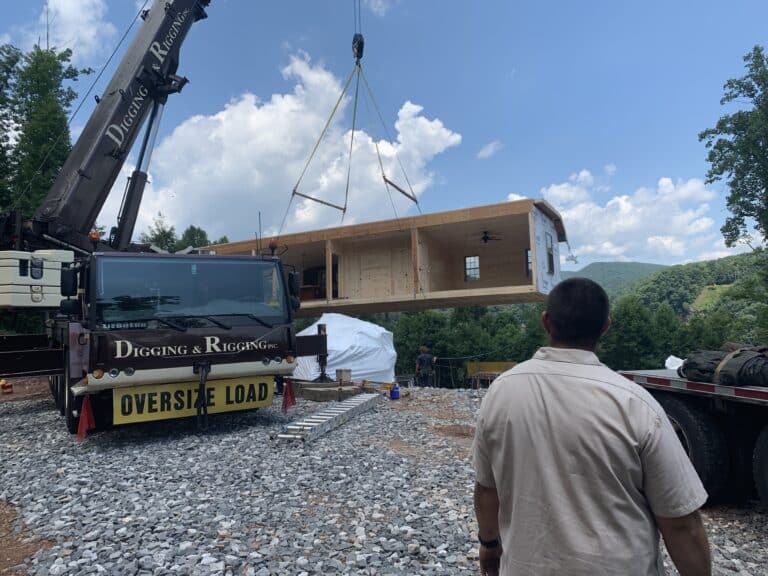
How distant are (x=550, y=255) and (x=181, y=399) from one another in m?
12.2

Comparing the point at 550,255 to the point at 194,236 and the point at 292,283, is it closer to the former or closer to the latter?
the point at 292,283

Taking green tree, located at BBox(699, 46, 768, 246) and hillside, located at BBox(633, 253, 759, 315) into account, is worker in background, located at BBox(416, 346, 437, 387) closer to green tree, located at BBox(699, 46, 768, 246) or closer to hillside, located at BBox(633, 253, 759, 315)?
green tree, located at BBox(699, 46, 768, 246)

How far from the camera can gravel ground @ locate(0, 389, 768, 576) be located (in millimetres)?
3686

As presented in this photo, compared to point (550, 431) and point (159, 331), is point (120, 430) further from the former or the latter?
point (550, 431)

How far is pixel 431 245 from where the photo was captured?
17.2 metres

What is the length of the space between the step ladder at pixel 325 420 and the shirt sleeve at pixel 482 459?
17.5ft

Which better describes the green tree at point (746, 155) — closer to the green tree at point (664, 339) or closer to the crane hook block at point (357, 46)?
the green tree at point (664, 339)

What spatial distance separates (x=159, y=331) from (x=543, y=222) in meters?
11.8

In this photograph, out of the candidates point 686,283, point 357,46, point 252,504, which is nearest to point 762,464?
point 252,504

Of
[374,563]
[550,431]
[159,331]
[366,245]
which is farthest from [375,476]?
[366,245]

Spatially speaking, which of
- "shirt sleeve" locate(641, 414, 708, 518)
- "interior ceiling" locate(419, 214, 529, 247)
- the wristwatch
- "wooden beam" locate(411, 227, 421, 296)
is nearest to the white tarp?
"wooden beam" locate(411, 227, 421, 296)

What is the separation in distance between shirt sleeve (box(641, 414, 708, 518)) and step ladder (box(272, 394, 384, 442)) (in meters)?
5.84

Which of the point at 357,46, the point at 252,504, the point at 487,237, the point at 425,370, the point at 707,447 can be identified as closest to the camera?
the point at 252,504

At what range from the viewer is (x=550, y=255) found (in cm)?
1595
